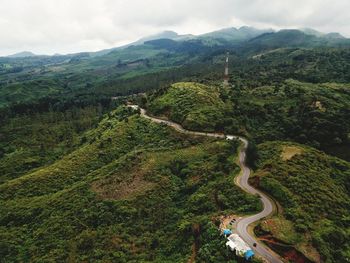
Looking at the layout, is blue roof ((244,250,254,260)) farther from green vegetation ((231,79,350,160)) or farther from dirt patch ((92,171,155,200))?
green vegetation ((231,79,350,160))

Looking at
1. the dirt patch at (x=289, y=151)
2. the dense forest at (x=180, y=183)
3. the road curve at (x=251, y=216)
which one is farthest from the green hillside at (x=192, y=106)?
the dirt patch at (x=289, y=151)

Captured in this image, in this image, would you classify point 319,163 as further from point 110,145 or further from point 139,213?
point 110,145

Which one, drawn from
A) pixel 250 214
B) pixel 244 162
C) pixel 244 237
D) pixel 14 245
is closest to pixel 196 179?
pixel 244 162

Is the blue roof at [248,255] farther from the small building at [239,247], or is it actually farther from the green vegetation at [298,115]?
the green vegetation at [298,115]

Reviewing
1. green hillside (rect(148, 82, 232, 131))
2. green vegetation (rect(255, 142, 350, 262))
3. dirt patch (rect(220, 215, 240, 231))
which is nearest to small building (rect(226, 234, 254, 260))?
dirt patch (rect(220, 215, 240, 231))

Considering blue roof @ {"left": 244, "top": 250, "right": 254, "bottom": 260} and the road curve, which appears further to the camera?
the road curve

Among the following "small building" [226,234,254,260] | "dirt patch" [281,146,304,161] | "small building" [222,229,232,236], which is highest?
"small building" [226,234,254,260]
